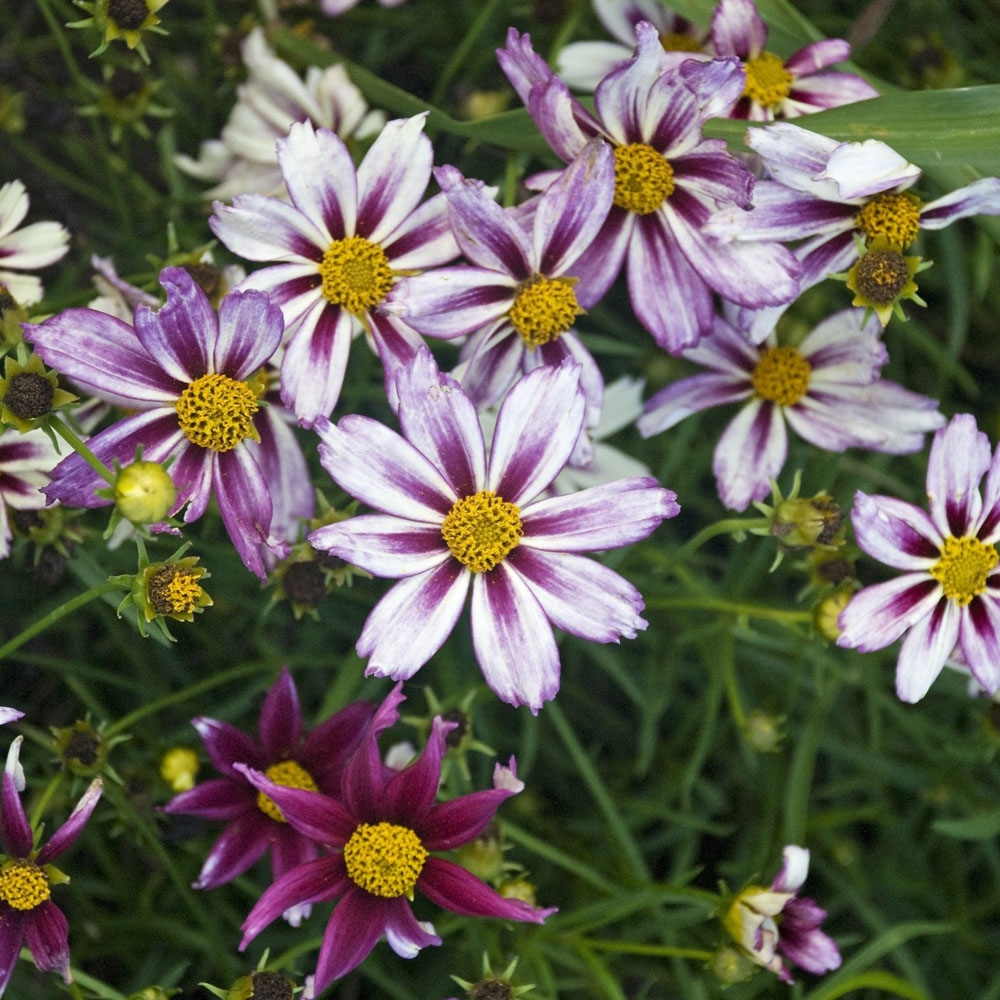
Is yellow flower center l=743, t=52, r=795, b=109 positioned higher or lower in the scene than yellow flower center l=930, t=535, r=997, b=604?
higher

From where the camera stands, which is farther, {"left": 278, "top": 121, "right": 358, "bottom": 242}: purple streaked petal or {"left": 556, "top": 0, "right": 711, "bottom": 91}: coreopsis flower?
{"left": 556, "top": 0, "right": 711, "bottom": 91}: coreopsis flower

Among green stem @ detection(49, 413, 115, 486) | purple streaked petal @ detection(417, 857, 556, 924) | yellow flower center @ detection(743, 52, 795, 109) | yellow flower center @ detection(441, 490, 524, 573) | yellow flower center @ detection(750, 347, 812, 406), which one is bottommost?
purple streaked petal @ detection(417, 857, 556, 924)

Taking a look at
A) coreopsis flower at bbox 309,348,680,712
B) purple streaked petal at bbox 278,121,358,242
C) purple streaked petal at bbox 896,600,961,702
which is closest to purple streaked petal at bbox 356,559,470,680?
coreopsis flower at bbox 309,348,680,712

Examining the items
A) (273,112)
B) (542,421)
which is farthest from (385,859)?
(273,112)

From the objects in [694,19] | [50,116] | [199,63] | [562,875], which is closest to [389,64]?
[199,63]

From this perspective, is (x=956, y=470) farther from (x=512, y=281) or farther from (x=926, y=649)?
(x=512, y=281)

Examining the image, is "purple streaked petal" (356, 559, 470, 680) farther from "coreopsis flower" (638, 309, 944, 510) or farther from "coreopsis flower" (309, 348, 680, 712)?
"coreopsis flower" (638, 309, 944, 510)

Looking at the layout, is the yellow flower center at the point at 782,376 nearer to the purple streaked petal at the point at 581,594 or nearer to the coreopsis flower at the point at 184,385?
the purple streaked petal at the point at 581,594
